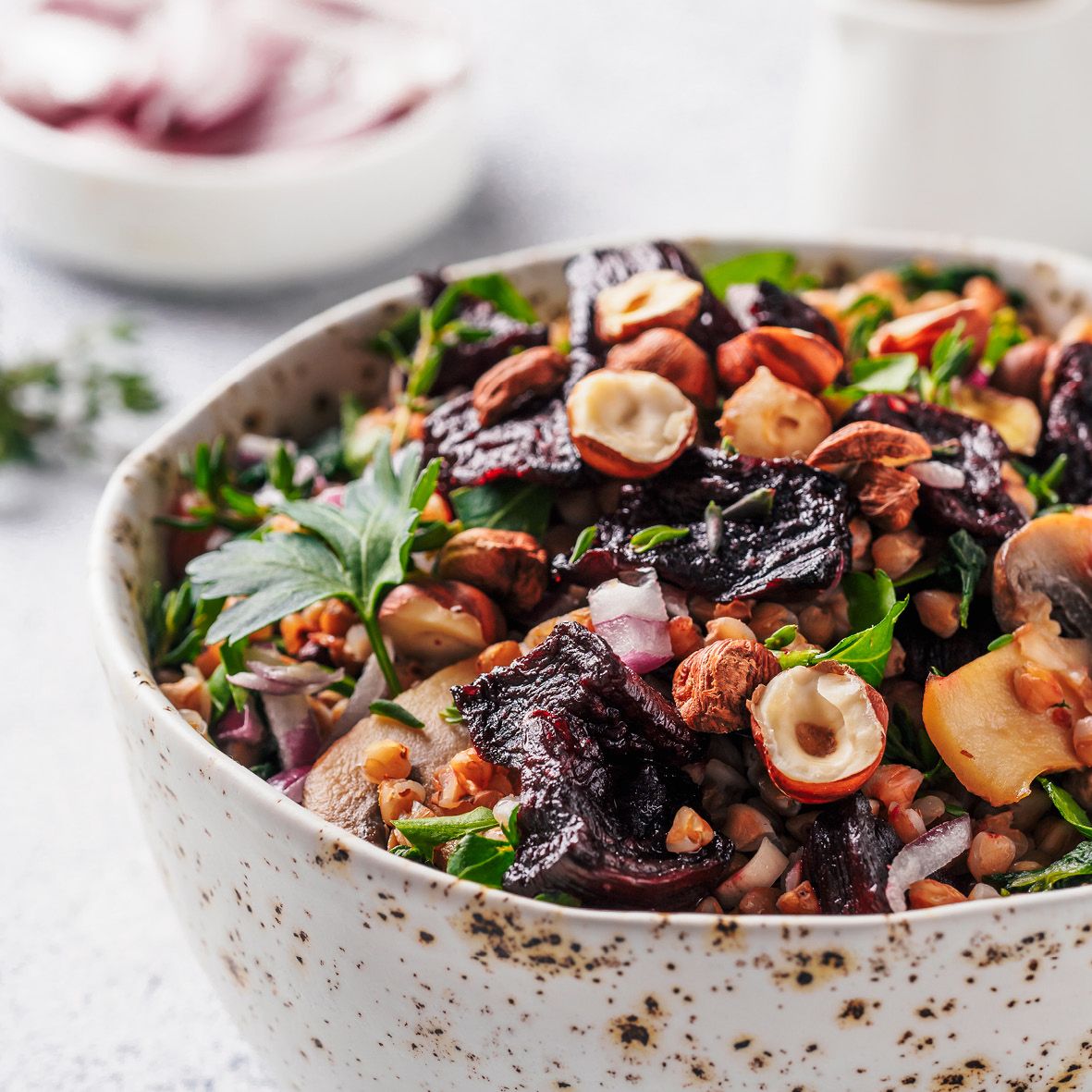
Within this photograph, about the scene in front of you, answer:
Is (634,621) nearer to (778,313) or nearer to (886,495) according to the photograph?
(886,495)

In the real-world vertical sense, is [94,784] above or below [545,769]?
below

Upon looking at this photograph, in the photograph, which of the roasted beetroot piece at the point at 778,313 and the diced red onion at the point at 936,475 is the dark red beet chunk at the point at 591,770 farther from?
the roasted beetroot piece at the point at 778,313

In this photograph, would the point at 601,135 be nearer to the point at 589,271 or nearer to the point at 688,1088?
the point at 589,271

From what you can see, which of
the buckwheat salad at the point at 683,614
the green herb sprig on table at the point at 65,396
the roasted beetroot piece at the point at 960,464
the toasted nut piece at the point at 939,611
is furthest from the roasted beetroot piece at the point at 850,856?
the green herb sprig on table at the point at 65,396

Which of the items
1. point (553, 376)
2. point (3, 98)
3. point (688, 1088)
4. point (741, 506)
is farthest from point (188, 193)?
point (688, 1088)

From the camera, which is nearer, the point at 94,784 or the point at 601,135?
the point at 94,784

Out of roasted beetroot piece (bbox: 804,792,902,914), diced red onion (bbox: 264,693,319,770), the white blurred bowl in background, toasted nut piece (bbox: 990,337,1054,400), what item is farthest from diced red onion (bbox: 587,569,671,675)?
the white blurred bowl in background

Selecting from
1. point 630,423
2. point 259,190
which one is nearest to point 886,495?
point 630,423
